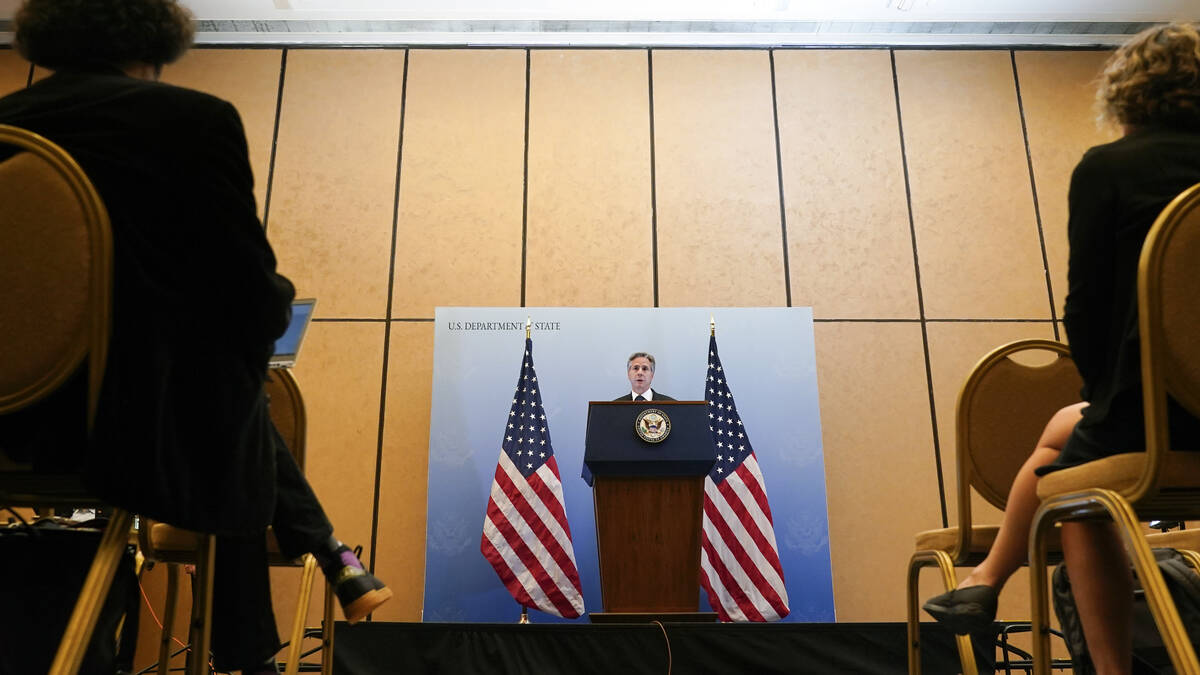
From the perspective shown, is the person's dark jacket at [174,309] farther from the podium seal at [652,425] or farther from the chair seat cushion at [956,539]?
the podium seal at [652,425]

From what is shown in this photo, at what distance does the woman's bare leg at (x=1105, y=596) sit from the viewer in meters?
1.49

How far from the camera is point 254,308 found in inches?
53.6

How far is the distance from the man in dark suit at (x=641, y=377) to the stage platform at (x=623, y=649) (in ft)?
6.20

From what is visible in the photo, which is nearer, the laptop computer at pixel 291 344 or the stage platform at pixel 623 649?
the laptop computer at pixel 291 344

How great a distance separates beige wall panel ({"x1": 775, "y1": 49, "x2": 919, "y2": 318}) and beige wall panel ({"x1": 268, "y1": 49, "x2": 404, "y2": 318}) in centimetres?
232

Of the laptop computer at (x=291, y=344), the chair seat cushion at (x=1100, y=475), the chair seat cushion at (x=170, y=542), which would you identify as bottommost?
the chair seat cushion at (x=170, y=542)

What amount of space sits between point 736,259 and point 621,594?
2.46 meters

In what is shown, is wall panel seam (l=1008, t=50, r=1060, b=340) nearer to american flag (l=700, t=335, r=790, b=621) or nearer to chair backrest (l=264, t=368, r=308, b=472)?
american flag (l=700, t=335, r=790, b=621)

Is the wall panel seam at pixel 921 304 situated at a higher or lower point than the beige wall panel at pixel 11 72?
lower

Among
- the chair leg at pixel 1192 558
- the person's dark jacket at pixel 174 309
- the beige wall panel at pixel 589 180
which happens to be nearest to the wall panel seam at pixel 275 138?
the beige wall panel at pixel 589 180

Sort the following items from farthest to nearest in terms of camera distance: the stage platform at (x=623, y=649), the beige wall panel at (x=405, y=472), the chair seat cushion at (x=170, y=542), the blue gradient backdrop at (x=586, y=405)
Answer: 1. the beige wall panel at (x=405, y=472)
2. the blue gradient backdrop at (x=586, y=405)
3. the stage platform at (x=623, y=649)
4. the chair seat cushion at (x=170, y=542)

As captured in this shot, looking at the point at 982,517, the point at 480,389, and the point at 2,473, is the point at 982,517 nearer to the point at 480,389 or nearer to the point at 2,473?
the point at 480,389

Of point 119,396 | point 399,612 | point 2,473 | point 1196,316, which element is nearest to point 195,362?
point 119,396

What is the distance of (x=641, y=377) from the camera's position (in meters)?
4.65
